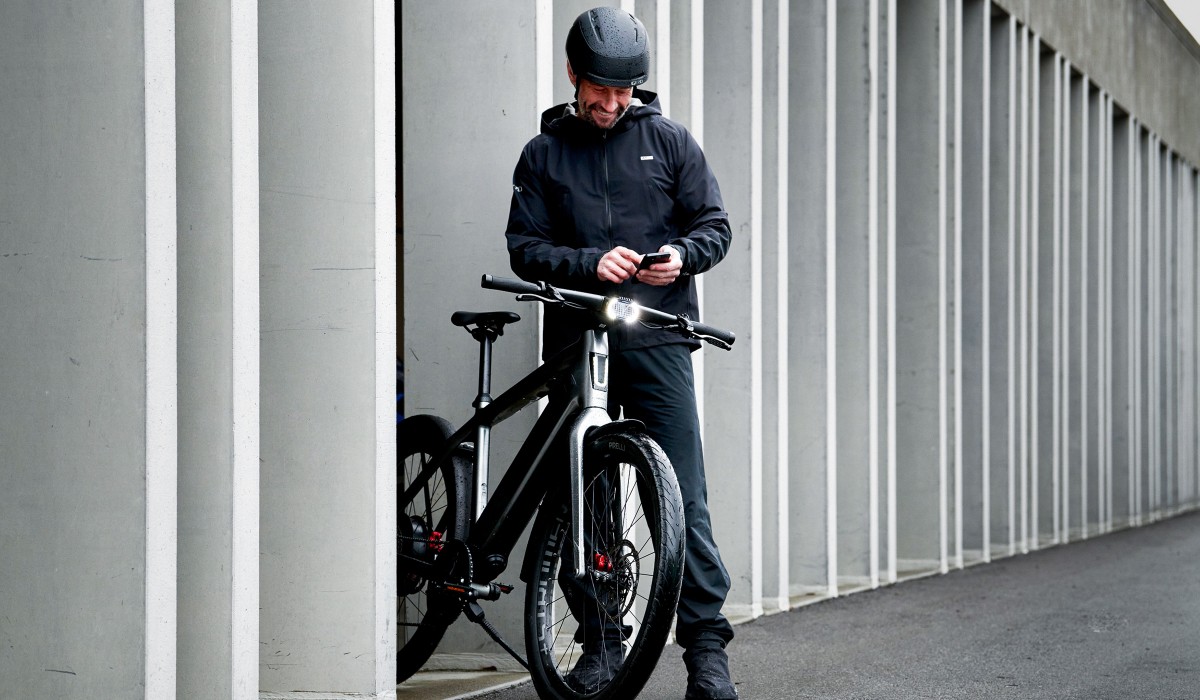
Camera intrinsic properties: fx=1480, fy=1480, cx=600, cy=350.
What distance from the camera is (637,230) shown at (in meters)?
4.46

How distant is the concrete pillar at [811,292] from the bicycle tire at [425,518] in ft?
10.4

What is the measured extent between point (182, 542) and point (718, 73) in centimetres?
398

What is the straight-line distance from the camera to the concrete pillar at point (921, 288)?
9.24 metres

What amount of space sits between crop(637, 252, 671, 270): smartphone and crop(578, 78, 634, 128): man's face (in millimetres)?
532

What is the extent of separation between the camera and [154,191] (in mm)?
3465

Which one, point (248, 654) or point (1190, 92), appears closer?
point (248, 654)

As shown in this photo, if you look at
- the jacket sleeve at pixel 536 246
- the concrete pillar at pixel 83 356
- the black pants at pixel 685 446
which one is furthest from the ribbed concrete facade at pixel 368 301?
the black pants at pixel 685 446

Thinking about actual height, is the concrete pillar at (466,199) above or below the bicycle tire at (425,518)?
above

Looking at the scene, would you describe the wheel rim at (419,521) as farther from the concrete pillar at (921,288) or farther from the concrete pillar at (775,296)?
the concrete pillar at (921,288)

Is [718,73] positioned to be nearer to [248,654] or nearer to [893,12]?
[893,12]

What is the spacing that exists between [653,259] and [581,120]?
2.09 feet

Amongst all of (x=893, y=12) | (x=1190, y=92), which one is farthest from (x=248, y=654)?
(x=1190, y=92)

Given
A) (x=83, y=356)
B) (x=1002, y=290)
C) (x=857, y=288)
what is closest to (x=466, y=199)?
(x=83, y=356)

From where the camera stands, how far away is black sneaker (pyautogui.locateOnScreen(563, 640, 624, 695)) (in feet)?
12.9
